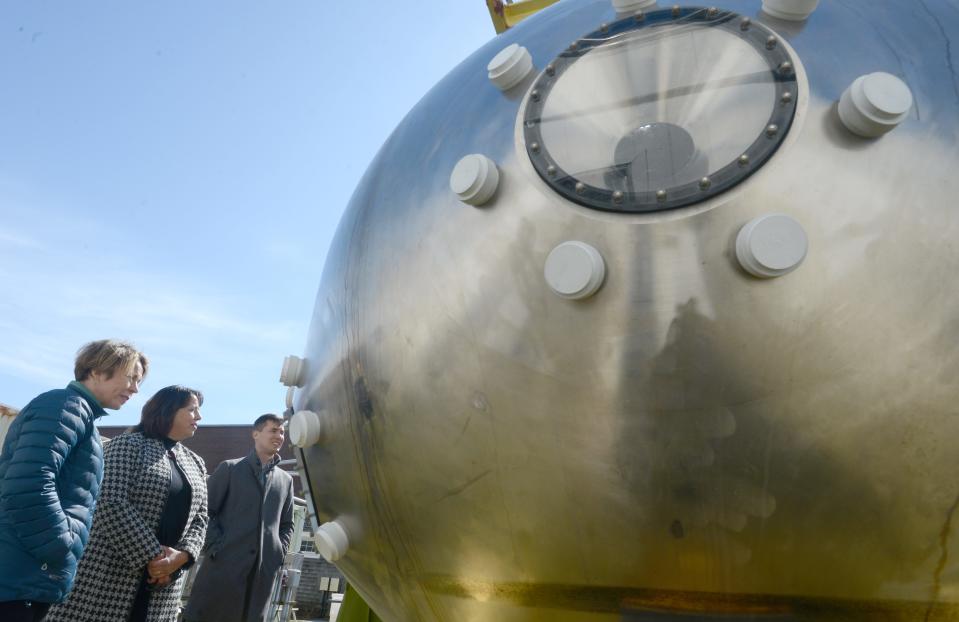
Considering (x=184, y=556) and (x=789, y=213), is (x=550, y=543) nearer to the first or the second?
(x=789, y=213)

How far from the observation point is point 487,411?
1.54 metres

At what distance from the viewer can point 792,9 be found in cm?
151

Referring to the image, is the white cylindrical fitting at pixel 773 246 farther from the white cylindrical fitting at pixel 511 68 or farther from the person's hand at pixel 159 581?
the person's hand at pixel 159 581

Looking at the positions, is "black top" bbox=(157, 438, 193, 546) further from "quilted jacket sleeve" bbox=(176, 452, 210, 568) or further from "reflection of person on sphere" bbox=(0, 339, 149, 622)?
"reflection of person on sphere" bbox=(0, 339, 149, 622)

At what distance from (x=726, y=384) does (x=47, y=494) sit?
2.52 meters

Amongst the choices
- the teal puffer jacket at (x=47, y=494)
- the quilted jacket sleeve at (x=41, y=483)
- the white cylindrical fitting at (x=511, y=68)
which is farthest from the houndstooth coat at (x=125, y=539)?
the white cylindrical fitting at (x=511, y=68)

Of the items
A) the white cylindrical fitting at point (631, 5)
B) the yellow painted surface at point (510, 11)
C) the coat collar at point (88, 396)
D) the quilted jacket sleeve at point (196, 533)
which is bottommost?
the quilted jacket sleeve at point (196, 533)

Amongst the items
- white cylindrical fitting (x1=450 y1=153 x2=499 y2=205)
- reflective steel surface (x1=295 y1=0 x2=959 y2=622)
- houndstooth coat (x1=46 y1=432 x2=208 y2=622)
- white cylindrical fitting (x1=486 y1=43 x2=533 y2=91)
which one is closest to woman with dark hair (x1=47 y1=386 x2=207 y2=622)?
houndstooth coat (x1=46 y1=432 x2=208 y2=622)

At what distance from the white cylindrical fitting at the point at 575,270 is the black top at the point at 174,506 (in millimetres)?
2940

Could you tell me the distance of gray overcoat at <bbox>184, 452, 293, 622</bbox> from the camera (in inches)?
165

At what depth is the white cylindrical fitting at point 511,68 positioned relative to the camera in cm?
168

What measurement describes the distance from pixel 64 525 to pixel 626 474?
233cm

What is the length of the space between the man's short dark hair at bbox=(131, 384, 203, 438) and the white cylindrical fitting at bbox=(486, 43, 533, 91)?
279 cm

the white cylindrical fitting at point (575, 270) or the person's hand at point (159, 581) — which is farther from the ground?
the white cylindrical fitting at point (575, 270)
